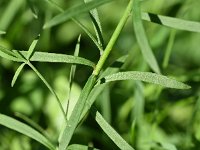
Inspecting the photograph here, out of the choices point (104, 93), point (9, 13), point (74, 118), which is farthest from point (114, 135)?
point (9, 13)

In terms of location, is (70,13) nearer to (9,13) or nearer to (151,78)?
(151,78)

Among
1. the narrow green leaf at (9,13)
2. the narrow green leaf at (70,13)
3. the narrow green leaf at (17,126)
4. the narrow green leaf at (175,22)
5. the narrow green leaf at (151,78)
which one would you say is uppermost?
the narrow green leaf at (9,13)

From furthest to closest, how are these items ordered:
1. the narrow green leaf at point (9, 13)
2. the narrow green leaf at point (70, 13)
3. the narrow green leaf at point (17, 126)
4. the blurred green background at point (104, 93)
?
the narrow green leaf at point (9, 13)
the blurred green background at point (104, 93)
the narrow green leaf at point (17, 126)
the narrow green leaf at point (70, 13)

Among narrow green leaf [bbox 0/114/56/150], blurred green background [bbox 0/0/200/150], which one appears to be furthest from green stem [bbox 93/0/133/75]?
blurred green background [bbox 0/0/200/150]

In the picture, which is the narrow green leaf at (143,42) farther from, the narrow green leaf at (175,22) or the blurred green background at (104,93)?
the blurred green background at (104,93)

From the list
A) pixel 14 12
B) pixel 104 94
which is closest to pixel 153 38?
pixel 104 94

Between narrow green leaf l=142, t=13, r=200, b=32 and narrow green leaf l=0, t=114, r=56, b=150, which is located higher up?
narrow green leaf l=142, t=13, r=200, b=32

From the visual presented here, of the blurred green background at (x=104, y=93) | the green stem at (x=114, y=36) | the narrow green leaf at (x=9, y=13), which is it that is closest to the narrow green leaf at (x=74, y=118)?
the green stem at (x=114, y=36)

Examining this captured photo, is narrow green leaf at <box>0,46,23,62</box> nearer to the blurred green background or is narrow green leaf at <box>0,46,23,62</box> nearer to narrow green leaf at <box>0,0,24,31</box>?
the blurred green background

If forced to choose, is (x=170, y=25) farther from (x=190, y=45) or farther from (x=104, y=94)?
(x=190, y=45)

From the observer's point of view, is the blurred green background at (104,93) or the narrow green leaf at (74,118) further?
the blurred green background at (104,93)
